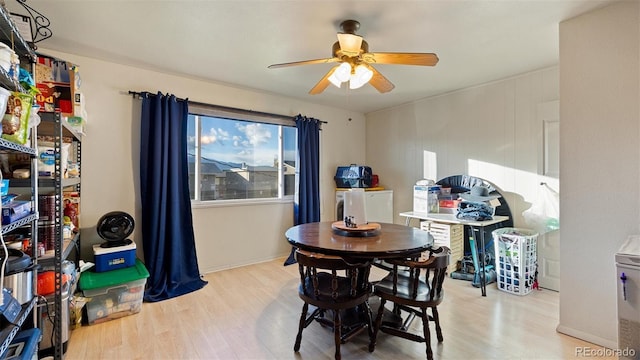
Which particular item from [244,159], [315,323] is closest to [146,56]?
[244,159]

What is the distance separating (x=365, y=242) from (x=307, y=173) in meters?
2.23

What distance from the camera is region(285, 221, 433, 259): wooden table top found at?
1.78 m

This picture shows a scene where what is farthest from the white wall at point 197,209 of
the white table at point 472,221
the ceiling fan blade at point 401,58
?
the ceiling fan blade at point 401,58

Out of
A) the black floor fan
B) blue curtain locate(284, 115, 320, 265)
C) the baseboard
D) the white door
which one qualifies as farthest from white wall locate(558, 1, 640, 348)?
the black floor fan

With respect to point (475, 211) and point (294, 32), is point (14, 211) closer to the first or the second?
point (294, 32)

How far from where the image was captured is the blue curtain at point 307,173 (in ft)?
13.4

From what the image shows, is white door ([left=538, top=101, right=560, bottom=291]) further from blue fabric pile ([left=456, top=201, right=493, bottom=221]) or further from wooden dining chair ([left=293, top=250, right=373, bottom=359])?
wooden dining chair ([left=293, top=250, right=373, bottom=359])

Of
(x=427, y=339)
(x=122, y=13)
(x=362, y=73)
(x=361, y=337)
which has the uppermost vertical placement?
(x=122, y=13)

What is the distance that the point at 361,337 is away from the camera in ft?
6.90

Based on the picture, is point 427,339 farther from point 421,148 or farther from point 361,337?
point 421,148

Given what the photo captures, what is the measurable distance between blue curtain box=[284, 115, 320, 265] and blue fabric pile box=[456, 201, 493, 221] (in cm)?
190

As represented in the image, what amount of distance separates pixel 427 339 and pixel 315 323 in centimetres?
88

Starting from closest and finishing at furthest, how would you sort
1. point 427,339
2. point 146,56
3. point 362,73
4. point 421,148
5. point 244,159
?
1. point 427,339
2. point 362,73
3. point 146,56
4. point 244,159
5. point 421,148

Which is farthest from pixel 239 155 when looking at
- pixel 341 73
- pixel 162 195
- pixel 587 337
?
pixel 587 337
